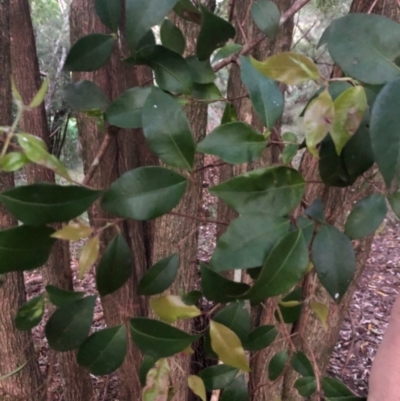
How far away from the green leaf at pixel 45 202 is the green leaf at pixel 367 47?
0.25 meters

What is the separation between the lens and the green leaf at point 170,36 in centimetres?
57

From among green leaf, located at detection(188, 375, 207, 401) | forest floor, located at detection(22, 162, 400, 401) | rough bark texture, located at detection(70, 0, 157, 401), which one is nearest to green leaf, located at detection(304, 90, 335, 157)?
green leaf, located at detection(188, 375, 207, 401)

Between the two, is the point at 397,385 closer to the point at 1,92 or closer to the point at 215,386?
the point at 215,386

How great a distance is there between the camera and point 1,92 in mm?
755

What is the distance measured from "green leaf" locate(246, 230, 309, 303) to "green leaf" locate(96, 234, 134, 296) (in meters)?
0.18

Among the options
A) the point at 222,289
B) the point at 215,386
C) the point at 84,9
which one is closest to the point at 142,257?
the point at 215,386

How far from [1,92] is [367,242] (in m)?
0.85

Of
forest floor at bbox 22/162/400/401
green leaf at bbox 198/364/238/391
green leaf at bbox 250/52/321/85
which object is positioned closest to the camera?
green leaf at bbox 250/52/321/85

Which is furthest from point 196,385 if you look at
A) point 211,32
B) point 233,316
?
point 211,32

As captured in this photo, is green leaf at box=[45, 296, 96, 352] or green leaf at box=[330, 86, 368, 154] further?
green leaf at box=[45, 296, 96, 352]

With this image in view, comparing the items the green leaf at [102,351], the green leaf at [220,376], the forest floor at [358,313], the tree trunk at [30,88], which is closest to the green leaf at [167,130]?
the green leaf at [102,351]

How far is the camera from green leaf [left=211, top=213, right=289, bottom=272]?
0.37 meters

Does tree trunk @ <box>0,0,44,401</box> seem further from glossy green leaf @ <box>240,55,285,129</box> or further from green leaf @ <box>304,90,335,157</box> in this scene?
green leaf @ <box>304,90,335,157</box>

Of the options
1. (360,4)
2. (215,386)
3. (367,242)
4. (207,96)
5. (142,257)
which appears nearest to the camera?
(207,96)
